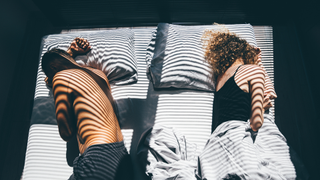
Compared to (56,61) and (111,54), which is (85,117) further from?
(111,54)

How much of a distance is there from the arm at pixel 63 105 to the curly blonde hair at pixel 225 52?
104cm

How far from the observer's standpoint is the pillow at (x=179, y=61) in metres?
1.27

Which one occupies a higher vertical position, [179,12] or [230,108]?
[179,12]

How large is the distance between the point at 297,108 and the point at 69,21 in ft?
9.25

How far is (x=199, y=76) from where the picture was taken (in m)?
1.26

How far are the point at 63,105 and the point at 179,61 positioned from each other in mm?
885

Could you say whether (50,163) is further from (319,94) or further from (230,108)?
(319,94)

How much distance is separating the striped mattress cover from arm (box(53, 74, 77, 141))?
12.3 inches

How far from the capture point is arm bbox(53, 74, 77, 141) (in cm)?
90

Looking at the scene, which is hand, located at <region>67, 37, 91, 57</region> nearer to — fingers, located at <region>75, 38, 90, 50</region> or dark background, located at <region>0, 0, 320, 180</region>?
fingers, located at <region>75, 38, 90, 50</region>

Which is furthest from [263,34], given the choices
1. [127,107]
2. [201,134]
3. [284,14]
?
[127,107]

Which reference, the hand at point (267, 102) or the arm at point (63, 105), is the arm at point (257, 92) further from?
the arm at point (63, 105)

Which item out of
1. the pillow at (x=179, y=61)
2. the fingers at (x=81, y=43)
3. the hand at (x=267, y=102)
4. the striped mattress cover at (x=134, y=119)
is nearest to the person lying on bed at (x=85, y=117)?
the striped mattress cover at (x=134, y=119)

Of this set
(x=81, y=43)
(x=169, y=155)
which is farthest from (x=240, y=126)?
(x=81, y=43)
